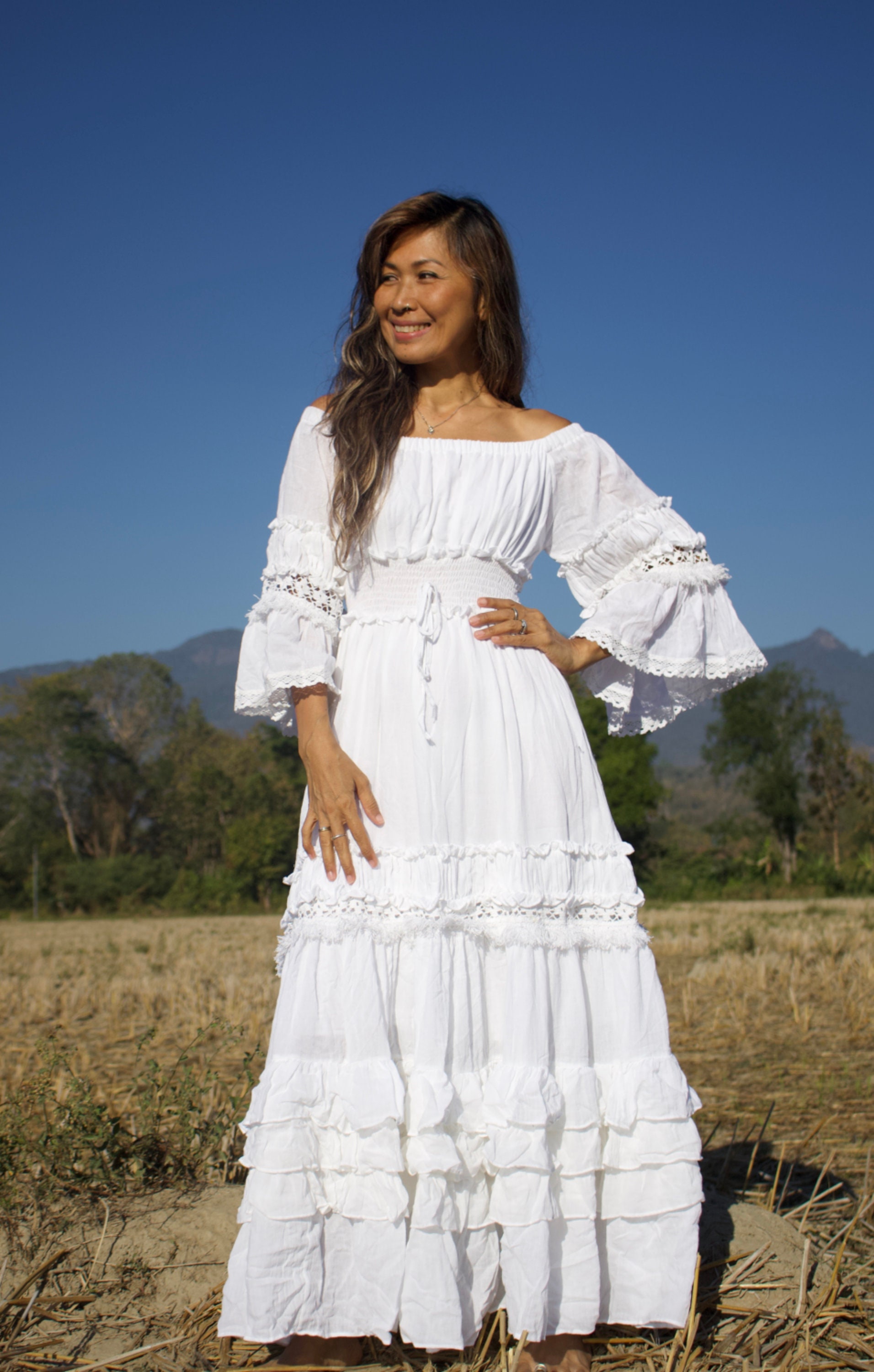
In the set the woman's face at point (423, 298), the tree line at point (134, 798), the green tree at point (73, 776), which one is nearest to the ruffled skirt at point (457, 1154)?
the woman's face at point (423, 298)

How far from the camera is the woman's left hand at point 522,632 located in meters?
2.52

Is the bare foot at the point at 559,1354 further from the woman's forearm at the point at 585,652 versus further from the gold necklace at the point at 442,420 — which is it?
the gold necklace at the point at 442,420

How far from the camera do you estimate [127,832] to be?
49969 mm

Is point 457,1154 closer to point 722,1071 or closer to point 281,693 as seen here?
point 281,693

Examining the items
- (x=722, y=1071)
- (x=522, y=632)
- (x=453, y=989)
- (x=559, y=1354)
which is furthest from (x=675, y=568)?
(x=722, y=1071)

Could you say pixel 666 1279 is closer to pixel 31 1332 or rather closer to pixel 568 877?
pixel 568 877

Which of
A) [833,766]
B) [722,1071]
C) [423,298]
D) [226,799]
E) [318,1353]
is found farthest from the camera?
[226,799]

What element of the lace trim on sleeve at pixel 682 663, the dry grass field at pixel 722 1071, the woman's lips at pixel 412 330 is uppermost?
the woman's lips at pixel 412 330

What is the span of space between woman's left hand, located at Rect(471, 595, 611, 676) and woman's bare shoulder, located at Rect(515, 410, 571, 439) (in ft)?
1.56

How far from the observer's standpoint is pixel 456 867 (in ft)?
7.59

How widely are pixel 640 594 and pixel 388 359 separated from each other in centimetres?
88

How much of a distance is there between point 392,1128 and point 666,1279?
0.73 m

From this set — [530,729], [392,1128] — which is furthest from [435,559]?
[392,1128]

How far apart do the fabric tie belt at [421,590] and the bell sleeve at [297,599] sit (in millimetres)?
59
